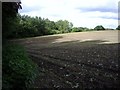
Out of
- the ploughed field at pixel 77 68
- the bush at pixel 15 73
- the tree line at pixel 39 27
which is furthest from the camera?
the tree line at pixel 39 27

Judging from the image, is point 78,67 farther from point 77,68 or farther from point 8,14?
point 8,14

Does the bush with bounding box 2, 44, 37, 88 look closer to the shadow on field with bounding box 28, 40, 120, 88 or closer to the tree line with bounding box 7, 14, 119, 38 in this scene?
the shadow on field with bounding box 28, 40, 120, 88

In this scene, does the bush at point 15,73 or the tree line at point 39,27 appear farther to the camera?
the tree line at point 39,27

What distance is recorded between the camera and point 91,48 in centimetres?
1116

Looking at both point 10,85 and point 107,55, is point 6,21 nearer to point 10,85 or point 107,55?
point 10,85

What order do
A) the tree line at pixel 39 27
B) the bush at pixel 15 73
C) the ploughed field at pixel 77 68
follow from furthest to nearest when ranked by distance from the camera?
the tree line at pixel 39 27
the ploughed field at pixel 77 68
the bush at pixel 15 73

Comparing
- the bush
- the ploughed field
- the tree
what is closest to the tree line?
the ploughed field

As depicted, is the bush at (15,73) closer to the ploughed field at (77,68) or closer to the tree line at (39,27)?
the ploughed field at (77,68)

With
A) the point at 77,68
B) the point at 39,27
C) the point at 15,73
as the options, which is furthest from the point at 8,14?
the point at 39,27

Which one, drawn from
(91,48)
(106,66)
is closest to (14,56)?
(106,66)

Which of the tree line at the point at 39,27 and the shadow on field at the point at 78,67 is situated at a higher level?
the tree line at the point at 39,27

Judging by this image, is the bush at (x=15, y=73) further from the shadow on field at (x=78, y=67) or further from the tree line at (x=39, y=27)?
the tree line at (x=39, y=27)

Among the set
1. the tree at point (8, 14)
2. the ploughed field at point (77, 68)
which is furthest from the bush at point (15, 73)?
the tree at point (8, 14)

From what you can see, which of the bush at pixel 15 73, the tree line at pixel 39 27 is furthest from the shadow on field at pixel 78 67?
the tree line at pixel 39 27
